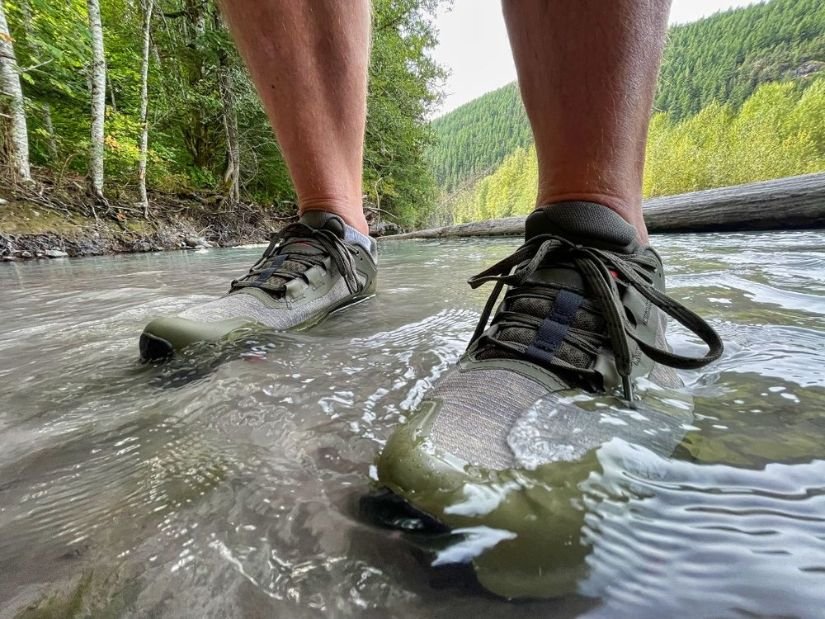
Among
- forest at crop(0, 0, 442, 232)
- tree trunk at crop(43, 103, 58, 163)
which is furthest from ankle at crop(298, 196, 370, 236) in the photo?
tree trunk at crop(43, 103, 58, 163)

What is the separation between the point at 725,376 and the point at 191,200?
8.20 metres

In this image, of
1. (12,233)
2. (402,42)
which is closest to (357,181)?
(12,233)

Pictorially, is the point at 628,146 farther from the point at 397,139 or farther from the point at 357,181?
the point at 397,139

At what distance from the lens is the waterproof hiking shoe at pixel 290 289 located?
687 mm

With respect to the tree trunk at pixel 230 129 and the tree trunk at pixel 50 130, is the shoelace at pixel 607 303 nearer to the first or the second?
the tree trunk at pixel 230 129

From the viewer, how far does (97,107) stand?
214 inches

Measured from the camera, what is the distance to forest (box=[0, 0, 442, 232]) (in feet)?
17.7

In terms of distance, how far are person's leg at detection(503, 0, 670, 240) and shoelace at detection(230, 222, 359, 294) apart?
1.84 feet

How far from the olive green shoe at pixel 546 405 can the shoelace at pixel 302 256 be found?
1.63ft

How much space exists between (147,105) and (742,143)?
3543 cm

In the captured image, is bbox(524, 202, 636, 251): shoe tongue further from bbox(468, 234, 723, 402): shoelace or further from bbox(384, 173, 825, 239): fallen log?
bbox(384, 173, 825, 239): fallen log

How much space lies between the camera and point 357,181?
1.23m

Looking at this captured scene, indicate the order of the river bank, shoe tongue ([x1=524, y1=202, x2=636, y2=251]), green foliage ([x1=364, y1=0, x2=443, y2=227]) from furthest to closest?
green foliage ([x1=364, y1=0, x2=443, y2=227]) → the river bank → shoe tongue ([x1=524, y1=202, x2=636, y2=251])

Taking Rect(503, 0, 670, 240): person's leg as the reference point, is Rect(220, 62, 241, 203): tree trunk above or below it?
above
